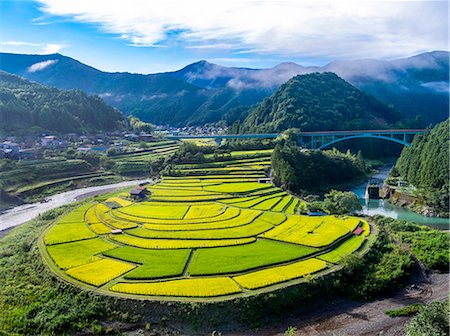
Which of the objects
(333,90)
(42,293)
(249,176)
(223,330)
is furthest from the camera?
(333,90)

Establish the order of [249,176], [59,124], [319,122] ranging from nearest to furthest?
[249,176], [59,124], [319,122]

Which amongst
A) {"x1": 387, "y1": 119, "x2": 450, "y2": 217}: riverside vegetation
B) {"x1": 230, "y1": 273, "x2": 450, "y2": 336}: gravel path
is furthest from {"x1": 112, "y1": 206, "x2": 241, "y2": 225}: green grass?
{"x1": 387, "y1": 119, "x2": 450, "y2": 217}: riverside vegetation

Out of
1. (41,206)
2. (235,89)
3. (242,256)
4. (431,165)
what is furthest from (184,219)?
(235,89)

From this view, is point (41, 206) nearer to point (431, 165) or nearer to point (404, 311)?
point (404, 311)

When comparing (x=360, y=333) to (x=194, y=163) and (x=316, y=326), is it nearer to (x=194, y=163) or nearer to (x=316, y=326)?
(x=316, y=326)

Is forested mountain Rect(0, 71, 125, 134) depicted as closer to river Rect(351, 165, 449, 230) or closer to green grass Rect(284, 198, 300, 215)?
green grass Rect(284, 198, 300, 215)

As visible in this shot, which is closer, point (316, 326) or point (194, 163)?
point (316, 326)

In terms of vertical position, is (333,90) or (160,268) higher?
(333,90)

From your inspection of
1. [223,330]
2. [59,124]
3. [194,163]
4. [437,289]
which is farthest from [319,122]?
[223,330]
